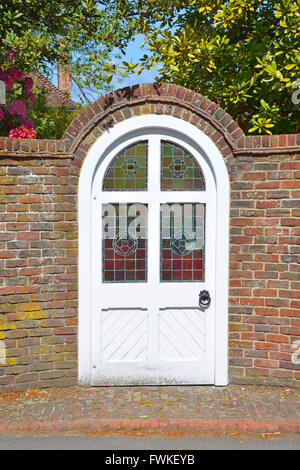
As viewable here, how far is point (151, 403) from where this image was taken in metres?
4.88

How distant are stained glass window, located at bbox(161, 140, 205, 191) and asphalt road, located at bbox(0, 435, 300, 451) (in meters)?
2.61

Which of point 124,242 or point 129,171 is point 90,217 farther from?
point 129,171

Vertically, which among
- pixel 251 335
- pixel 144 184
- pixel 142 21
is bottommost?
pixel 251 335

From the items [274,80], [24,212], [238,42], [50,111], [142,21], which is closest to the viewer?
[24,212]

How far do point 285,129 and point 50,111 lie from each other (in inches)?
358

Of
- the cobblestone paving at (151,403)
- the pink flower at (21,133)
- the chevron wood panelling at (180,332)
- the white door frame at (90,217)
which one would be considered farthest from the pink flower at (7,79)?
the cobblestone paving at (151,403)

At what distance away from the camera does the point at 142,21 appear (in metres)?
7.86

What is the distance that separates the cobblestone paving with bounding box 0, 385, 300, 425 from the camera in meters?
4.61

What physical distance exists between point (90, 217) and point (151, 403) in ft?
6.86

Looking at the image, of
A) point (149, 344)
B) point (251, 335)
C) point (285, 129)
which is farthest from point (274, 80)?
point (149, 344)

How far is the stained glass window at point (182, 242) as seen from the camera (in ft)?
17.5

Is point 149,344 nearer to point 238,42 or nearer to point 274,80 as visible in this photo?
point 274,80

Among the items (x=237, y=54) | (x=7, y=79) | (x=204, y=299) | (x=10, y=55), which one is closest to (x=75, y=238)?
(x=204, y=299)

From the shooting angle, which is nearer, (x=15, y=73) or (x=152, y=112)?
(x=152, y=112)
